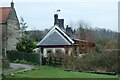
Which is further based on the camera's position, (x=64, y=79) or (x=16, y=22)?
(x=16, y=22)

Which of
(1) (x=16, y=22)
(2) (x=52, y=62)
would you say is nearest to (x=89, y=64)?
(2) (x=52, y=62)

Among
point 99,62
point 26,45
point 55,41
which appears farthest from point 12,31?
point 99,62

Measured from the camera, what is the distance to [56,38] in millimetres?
48156

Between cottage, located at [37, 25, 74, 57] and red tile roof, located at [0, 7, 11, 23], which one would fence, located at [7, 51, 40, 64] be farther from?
red tile roof, located at [0, 7, 11, 23]

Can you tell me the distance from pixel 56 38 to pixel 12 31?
25.2 feet

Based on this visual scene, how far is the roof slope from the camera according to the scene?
4780cm

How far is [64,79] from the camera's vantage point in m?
18.8

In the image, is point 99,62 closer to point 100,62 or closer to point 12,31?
point 100,62

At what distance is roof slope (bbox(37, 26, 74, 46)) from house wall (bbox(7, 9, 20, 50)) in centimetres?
519

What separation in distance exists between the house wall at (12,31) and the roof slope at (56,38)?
5.19 meters

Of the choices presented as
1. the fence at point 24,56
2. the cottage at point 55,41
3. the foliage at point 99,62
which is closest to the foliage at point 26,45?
the fence at point 24,56

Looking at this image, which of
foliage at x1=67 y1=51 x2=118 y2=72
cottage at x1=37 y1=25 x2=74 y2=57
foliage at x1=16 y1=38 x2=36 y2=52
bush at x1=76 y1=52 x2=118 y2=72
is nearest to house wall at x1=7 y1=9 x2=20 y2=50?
cottage at x1=37 y1=25 x2=74 y2=57

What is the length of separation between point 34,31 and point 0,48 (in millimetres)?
35282

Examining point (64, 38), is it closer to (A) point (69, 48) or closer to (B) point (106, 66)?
(A) point (69, 48)
